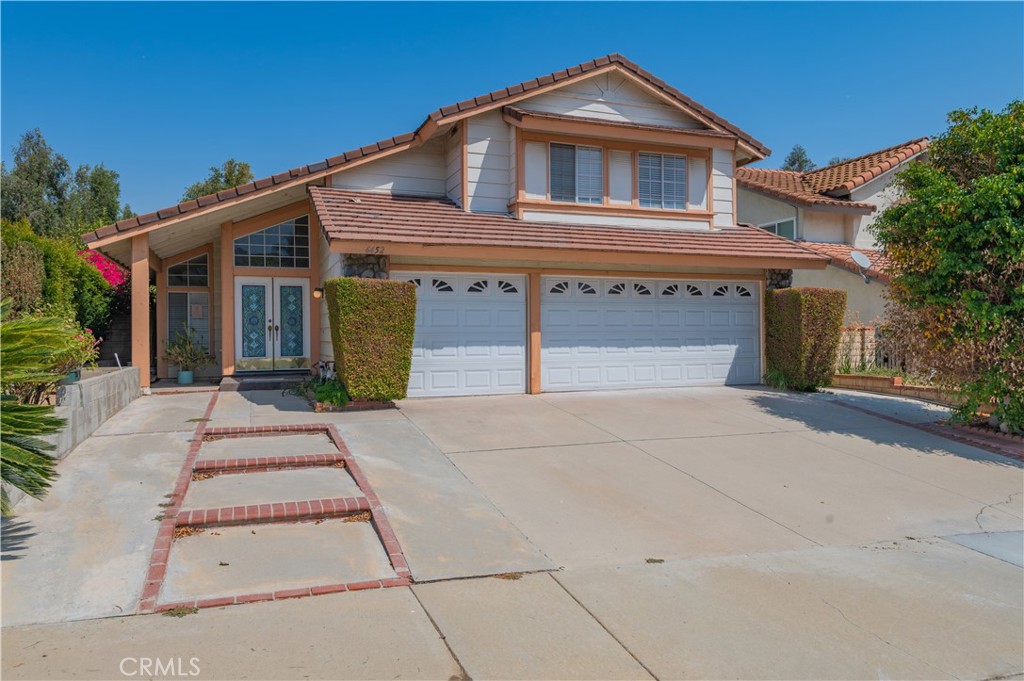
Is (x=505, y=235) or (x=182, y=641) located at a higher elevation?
(x=505, y=235)

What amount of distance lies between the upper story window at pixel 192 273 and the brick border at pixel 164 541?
8.58 meters

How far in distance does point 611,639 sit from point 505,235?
8785mm

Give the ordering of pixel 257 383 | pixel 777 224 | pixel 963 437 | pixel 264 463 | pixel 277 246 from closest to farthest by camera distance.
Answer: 1. pixel 264 463
2. pixel 963 437
3. pixel 257 383
4. pixel 277 246
5. pixel 777 224

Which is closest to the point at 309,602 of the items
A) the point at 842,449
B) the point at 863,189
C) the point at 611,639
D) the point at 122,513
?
the point at 611,639

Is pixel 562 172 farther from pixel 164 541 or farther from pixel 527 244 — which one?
pixel 164 541

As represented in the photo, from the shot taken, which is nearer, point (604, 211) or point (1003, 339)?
point (1003, 339)

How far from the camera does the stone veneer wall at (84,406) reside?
725 centimetres

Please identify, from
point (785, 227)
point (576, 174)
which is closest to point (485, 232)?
point (576, 174)

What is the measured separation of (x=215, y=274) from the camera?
1569cm

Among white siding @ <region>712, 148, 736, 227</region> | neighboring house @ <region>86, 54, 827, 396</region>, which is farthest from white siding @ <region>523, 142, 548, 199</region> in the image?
white siding @ <region>712, 148, 736, 227</region>

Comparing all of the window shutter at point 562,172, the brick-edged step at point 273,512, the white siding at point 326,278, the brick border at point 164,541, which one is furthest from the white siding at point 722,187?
the brick border at point 164,541

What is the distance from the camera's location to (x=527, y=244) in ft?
39.4

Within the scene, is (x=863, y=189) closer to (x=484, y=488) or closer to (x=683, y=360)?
(x=683, y=360)

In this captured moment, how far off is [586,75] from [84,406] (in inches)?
402
